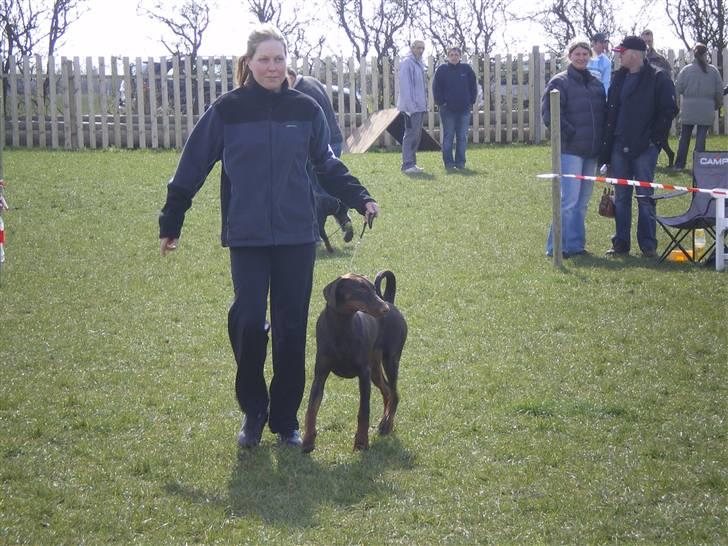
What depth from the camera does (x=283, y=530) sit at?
15.6ft

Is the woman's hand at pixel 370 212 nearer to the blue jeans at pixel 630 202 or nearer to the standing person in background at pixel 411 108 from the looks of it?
the blue jeans at pixel 630 202

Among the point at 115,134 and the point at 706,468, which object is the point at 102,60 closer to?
the point at 115,134

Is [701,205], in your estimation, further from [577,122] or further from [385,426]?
[385,426]

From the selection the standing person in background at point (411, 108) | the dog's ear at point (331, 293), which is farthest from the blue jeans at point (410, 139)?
the dog's ear at point (331, 293)

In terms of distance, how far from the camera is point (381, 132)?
21.3 m

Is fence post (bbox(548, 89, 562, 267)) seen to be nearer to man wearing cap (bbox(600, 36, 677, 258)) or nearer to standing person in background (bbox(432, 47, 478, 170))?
man wearing cap (bbox(600, 36, 677, 258))

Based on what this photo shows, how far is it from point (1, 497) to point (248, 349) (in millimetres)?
1400

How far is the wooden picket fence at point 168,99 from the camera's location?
23.0 meters

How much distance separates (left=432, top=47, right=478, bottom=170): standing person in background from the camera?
57.6 feet

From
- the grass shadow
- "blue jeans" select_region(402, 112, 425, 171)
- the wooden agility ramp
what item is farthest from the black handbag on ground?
A: the wooden agility ramp

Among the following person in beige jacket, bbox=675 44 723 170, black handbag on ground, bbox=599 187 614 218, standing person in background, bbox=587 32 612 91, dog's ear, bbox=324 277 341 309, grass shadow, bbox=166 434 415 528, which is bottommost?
grass shadow, bbox=166 434 415 528

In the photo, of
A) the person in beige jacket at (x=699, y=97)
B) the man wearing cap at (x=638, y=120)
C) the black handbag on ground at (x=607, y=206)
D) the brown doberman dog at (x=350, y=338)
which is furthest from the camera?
the person in beige jacket at (x=699, y=97)

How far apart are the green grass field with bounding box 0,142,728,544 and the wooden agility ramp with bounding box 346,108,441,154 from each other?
8.51 metres

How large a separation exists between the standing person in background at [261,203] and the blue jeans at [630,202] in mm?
6159
